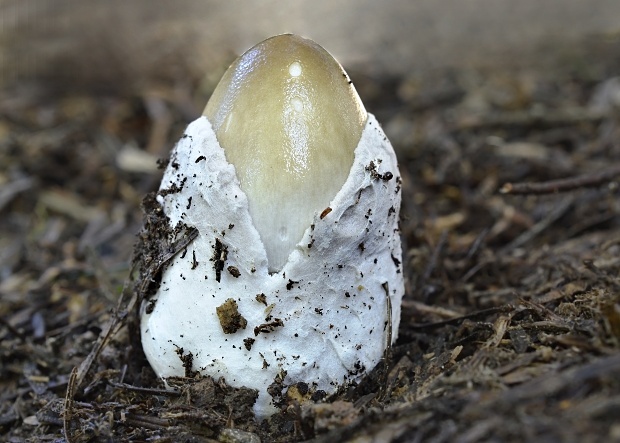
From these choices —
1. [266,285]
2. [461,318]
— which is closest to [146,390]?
[266,285]

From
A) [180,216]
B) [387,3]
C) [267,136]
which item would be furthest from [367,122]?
[387,3]

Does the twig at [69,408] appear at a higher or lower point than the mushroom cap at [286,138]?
lower

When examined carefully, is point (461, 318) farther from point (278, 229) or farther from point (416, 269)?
point (278, 229)

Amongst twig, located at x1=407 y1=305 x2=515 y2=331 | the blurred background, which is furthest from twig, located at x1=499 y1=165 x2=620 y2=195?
the blurred background

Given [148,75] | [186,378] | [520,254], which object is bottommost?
[520,254]

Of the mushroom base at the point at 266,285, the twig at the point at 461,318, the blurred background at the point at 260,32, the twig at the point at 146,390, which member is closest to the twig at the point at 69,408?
the twig at the point at 146,390

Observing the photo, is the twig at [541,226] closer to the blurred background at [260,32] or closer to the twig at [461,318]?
the twig at [461,318]

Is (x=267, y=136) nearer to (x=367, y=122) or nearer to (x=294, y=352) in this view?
(x=367, y=122)
